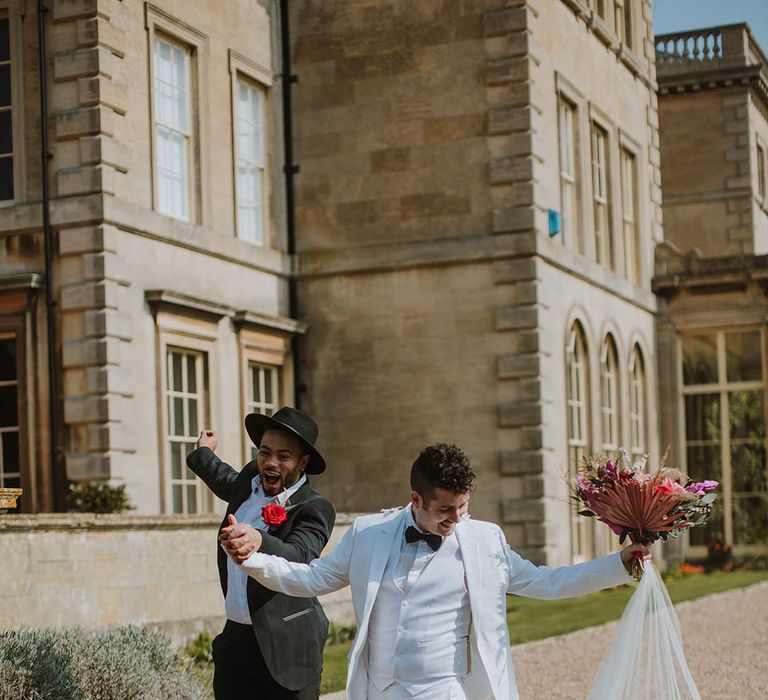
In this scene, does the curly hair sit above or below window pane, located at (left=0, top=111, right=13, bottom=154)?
below

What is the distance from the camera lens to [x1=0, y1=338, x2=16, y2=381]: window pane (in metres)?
15.2

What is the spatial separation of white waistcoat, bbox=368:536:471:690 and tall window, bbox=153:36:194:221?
1145 centimetres

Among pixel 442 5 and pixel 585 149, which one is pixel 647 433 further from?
pixel 442 5

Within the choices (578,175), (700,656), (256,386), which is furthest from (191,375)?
(578,175)

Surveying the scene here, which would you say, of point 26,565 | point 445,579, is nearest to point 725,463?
point 26,565

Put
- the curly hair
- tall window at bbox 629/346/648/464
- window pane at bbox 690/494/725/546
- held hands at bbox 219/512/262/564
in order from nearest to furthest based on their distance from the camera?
the curly hair, held hands at bbox 219/512/262/564, tall window at bbox 629/346/648/464, window pane at bbox 690/494/725/546

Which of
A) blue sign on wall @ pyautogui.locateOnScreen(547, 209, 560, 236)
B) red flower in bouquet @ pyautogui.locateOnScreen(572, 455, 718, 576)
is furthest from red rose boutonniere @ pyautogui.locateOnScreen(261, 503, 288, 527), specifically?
blue sign on wall @ pyautogui.locateOnScreen(547, 209, 560, 236)

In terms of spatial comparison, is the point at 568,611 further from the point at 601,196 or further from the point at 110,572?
the point at 601,196

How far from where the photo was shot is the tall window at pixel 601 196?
22.7 meters

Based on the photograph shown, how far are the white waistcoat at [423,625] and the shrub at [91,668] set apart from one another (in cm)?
229

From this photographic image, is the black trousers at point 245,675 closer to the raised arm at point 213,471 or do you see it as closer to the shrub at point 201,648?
the raised arm at point 213,471

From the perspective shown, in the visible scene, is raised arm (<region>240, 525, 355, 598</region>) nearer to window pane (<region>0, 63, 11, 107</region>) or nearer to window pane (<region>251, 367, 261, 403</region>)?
window pane (<region>0, 63, 11, 107</region>)

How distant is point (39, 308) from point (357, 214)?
17.9 ft

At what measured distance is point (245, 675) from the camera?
5789mm
